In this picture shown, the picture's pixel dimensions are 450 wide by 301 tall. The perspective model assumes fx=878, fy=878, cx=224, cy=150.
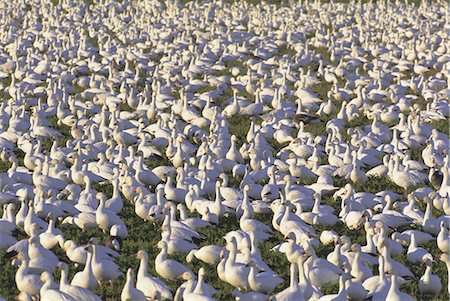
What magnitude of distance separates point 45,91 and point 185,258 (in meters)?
12.4

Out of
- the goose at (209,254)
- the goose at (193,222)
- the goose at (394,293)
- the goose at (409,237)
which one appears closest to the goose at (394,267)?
the goose at (394,293)

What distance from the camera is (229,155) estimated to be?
667 inches

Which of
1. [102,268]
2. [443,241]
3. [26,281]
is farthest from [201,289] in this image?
[443,241]

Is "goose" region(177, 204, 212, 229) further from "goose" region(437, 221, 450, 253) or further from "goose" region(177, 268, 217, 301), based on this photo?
"goose" region(437, 221, 450, 253)

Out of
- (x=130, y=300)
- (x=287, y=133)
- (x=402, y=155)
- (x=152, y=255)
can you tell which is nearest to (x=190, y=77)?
(x=287, y=133)

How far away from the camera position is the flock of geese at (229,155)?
11031mm

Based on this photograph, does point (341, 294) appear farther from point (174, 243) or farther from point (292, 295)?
point (174, 243)

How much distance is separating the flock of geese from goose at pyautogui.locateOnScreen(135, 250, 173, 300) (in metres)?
0.03

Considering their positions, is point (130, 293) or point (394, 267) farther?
point (394, 267)

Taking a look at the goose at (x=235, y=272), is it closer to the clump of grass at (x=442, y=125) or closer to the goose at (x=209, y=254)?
the goose at (x=209, y=254)

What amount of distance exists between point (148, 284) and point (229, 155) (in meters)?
6.73

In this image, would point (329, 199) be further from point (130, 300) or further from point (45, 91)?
point (45, 91)

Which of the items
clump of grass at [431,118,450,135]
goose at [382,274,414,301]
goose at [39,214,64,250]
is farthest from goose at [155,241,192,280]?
clump of grass at [431,118,450,135]

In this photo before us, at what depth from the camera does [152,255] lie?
12.2 metres
